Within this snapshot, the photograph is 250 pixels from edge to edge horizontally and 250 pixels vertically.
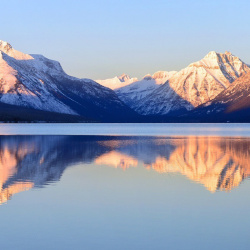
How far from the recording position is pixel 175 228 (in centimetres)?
2750

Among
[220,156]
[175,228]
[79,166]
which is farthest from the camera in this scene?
[220,156]

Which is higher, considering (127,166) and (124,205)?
(127,166)

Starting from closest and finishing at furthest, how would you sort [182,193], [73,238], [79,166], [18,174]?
[73,238]
[182,193]
[18,174]
[79,166]

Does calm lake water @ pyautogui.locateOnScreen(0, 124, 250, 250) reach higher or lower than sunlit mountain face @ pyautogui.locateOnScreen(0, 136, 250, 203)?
lower

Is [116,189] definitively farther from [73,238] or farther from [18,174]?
[73,238]

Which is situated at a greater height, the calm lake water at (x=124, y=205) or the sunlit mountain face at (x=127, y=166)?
the sunlit mountain face at (x=127, y=166)

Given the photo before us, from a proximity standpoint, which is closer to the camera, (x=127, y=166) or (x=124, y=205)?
(x=124, y=205)

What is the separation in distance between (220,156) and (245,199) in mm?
33940

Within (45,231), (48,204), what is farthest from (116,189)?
(45,231)

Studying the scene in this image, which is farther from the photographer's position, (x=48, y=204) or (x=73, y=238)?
(x=48, y=204)

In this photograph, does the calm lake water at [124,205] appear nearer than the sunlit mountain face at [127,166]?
Yes

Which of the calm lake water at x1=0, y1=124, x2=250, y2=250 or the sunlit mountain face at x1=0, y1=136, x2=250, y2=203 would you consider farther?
the sunlit mountain face at x1=0, y1=136, x2=250, y2=203

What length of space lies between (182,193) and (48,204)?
10208 millimetres

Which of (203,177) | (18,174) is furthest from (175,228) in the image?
(18,174)
